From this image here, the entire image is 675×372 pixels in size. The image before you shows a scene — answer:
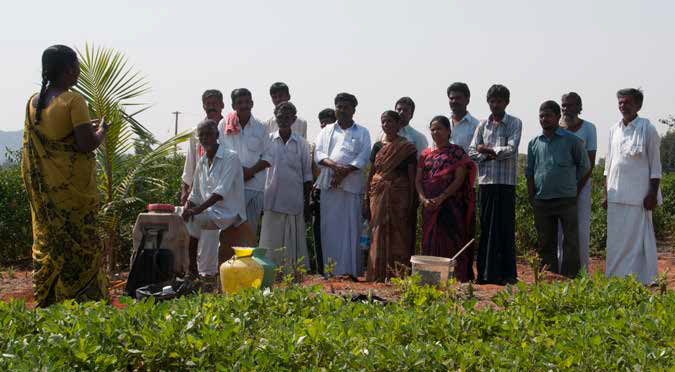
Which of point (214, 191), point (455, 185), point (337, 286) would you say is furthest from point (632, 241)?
point (214, 191)

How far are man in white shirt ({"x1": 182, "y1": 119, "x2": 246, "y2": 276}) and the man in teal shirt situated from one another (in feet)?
9.81

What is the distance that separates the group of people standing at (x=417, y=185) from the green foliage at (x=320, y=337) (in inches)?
109

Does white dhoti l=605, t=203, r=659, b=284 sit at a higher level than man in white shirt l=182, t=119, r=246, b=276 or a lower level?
lower

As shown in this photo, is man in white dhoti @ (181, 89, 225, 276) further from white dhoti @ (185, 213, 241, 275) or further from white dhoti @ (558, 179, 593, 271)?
white dhoti @ (558, 179, 593, 271)

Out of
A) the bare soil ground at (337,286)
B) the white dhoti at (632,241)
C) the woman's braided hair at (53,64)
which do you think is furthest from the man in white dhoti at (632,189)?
the woman's braided hair at (53,64)

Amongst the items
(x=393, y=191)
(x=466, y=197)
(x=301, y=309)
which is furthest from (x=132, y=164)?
(x=301, y=309)

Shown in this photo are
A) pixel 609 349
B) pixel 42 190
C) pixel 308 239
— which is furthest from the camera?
pixel 308 239

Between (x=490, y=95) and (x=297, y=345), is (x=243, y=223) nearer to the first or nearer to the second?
(x=490, y=95)

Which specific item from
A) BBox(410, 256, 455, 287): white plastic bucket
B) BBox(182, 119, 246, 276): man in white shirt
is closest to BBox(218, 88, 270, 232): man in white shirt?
BBox(182, 119, 246, 276): man in white shirt

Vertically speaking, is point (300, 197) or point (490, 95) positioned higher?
point (490, 95)

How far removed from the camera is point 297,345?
3709mm

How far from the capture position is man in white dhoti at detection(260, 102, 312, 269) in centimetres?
849

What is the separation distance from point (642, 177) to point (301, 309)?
476 cm

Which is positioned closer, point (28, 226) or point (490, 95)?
point (490, 95)
